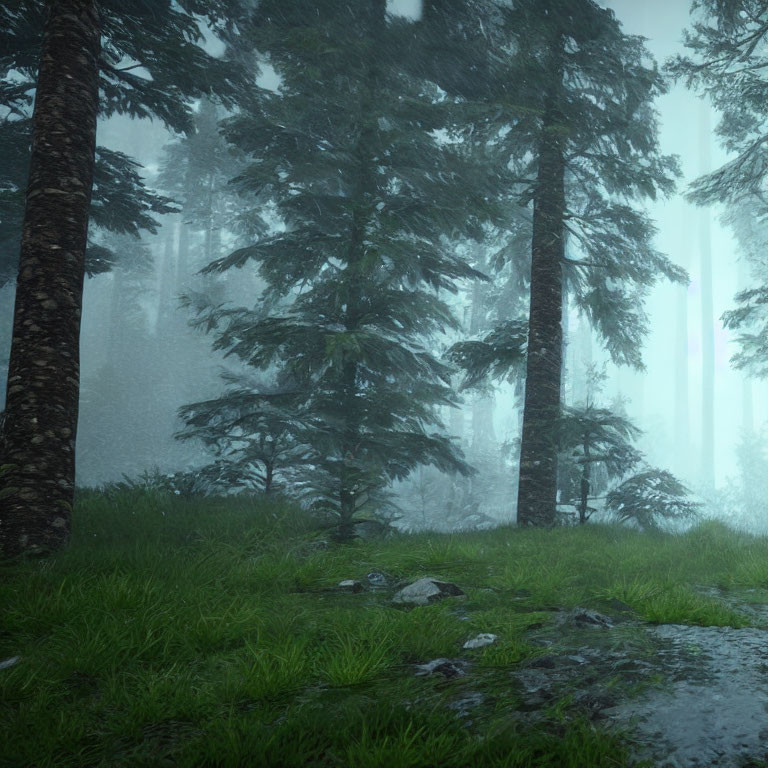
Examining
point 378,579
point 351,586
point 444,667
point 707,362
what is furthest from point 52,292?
point 707,362

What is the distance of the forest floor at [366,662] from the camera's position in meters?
2.21

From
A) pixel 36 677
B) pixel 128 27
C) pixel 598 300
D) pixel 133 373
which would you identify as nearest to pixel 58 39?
pixel 128 27

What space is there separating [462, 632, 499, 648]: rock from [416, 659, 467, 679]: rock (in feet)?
0.82

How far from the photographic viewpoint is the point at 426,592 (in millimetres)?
4594

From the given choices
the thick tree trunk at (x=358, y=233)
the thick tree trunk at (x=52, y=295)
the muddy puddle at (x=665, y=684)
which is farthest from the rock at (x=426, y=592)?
the thick tree trunk at (x=52, y=295)

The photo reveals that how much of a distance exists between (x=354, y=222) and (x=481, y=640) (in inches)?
282

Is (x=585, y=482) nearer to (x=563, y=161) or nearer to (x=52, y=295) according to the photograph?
(x=563, y=161)

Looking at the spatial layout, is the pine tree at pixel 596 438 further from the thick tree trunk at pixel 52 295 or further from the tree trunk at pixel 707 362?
the tree trunk at pixel 707 362

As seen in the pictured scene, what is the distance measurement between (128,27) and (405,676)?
9385mm

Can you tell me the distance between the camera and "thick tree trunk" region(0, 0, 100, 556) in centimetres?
549

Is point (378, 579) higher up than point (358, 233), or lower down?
lower down

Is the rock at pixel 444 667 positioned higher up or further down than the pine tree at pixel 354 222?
further down

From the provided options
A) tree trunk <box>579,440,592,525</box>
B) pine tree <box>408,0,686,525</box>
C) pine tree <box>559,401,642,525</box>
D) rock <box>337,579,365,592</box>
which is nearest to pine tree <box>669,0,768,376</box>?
pine tree <box>408,0,686,525</box>

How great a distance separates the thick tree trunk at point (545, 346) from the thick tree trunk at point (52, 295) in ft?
22.2
